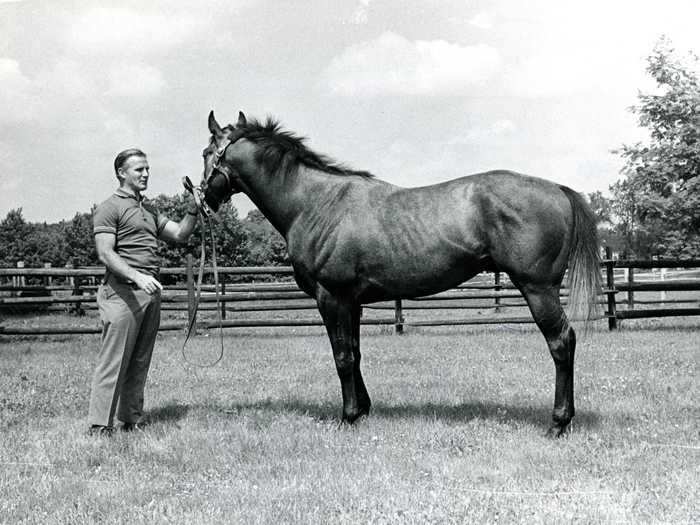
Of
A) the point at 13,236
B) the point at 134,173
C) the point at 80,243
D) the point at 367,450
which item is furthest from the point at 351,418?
the point at 80,243

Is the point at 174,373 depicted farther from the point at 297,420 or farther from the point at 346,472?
the point at 346,472

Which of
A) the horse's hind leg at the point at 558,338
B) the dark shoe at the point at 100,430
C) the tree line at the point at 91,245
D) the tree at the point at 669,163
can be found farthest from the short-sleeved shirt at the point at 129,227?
the tree line at the point at 91,245

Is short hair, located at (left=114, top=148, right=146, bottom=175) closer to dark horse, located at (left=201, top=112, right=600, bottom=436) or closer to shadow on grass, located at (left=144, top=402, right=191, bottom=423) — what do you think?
dark horse, located at (left=201, top=112, right=600, bottom=436)

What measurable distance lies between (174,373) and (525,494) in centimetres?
552

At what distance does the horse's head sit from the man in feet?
1.62

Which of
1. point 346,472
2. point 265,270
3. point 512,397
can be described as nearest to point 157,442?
point 346,472

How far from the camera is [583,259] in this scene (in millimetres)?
4824

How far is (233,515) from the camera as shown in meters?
3.17

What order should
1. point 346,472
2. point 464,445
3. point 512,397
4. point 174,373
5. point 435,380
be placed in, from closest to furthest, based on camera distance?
point 346,472 < point 464,445 < point 512,397 < point 435,380 < point 174,373

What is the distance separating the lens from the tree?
13.6m

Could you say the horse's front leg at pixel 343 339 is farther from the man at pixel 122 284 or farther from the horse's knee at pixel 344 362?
the man at pixel 122 284

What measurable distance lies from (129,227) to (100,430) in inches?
61.1

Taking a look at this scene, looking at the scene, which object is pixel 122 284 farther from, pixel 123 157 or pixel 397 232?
pixel 397 232

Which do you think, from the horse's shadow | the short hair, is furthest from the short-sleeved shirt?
the horse's shadow
